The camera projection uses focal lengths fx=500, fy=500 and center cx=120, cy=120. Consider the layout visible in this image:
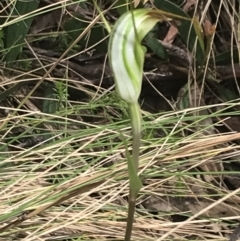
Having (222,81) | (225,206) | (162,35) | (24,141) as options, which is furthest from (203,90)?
(24,141)

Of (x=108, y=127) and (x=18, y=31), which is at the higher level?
(x=18, y=31)

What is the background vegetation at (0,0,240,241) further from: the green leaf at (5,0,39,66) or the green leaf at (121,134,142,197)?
the green leaf at (121,134,142,197)

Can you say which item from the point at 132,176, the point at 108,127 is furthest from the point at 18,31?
the point at 132,176

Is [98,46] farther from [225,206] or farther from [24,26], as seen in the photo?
[225,206]

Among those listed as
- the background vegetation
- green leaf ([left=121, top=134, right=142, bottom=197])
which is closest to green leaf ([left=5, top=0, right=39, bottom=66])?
the background vegetation

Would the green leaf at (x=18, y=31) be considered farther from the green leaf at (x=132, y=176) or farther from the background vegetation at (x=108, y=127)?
the green leaf at (x=132, y=176)

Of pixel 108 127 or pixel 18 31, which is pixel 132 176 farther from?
pixel 18 31

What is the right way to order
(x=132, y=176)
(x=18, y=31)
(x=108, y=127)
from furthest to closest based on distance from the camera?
(x=18, y=31) → (x=108, y=127) → (x=132, y=176)

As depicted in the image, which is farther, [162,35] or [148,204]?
[162,35]
